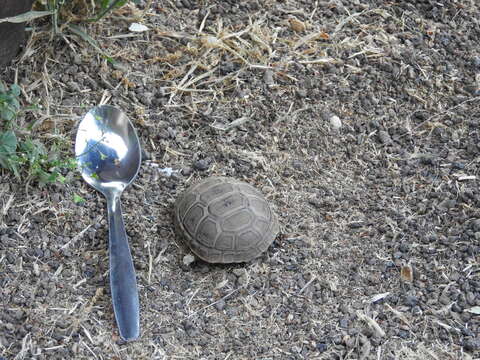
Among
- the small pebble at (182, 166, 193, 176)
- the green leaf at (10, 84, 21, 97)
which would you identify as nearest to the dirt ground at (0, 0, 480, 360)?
the small pebble at (182, 166, 193, 176)

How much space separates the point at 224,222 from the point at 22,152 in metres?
0.71

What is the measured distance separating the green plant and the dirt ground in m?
0.06

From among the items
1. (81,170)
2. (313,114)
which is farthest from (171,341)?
(313,114)

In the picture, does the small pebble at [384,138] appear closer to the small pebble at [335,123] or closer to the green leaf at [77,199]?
the small pebble at [335,123]

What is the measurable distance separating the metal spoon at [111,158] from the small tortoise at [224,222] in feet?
0.68

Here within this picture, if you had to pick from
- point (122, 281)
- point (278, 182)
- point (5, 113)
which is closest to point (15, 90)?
point (5, 113)

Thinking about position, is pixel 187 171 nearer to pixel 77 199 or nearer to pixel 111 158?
pixel 111 158

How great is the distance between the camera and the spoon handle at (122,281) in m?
2.36

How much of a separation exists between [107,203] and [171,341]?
21.7 inches

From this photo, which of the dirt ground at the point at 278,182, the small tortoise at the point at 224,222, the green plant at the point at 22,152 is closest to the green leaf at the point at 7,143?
the green plant at the point at 22,152

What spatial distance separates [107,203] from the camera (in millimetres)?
2668

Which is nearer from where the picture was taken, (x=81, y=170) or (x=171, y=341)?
(x=171, y=341)

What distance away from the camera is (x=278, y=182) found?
284 centimetres

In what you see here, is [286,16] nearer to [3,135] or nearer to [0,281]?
[3,135]
